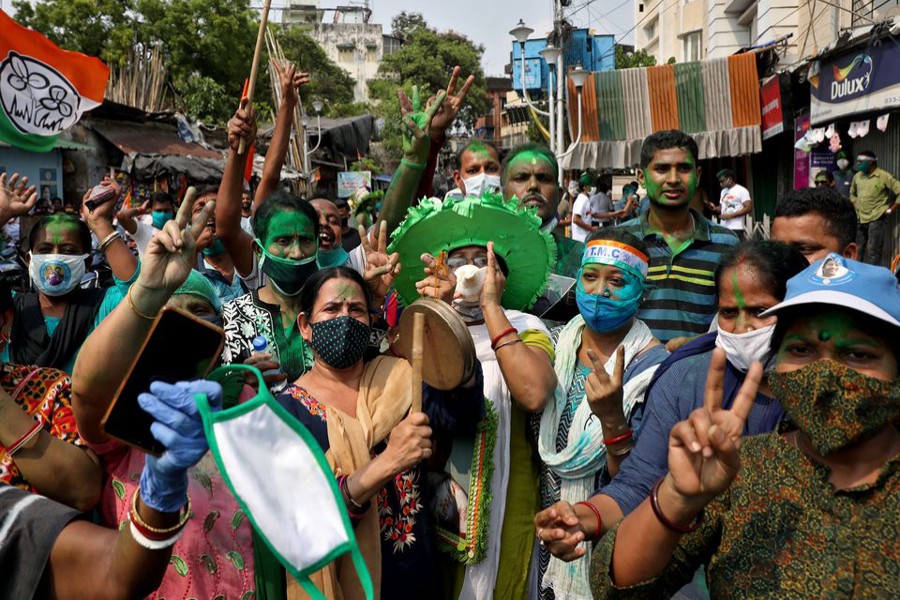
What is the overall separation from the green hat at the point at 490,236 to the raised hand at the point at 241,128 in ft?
4.80

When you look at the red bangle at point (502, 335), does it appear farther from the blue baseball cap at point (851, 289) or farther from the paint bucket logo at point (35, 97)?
the paint bucket logo at point (35, 97)

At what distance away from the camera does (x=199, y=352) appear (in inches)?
73.5

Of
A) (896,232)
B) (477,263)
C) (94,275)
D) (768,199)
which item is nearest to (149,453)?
(477,263)

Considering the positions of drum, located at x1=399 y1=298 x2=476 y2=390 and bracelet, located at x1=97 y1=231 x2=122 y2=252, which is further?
bracelet, located at x1=97 y1=231 x2=122 y2=252

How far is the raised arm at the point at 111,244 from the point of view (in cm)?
413

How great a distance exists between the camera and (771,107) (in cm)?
1582

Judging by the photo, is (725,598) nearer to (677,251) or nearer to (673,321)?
(673,321)

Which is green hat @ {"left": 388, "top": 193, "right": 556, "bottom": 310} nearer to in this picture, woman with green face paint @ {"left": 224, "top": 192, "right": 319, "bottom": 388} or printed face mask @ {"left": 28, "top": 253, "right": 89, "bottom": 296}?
woman with green face paint @ {"left": 224, "top": 192, "right": 319, "bottom": 388}

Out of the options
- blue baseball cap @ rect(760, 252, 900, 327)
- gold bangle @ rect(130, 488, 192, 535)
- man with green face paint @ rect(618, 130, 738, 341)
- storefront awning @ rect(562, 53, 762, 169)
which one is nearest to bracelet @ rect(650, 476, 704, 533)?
blue baseball cap @ rect(760, 252, 900, 327)

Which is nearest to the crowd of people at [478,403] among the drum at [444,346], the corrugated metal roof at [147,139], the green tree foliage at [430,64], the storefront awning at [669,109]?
the drum at [444,346]

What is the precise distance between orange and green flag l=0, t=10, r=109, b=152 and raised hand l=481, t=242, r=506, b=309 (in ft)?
9.91

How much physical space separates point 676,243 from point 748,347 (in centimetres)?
163

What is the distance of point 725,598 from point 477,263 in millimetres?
1782

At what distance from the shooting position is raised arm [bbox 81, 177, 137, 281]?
4133 mm
